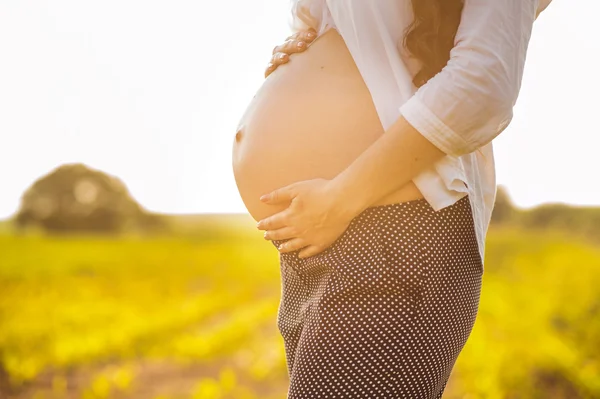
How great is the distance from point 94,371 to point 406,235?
10.9ft

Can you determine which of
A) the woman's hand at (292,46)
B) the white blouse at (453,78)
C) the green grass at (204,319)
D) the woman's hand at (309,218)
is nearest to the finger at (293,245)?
the woman's hand at (309,218)

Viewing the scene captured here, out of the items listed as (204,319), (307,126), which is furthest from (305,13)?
(204,319)

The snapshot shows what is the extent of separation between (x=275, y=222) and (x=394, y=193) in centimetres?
18

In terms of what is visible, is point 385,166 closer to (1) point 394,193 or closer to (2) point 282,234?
(1) point 394,193

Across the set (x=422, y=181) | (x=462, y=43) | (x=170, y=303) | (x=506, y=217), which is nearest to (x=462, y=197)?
(x=422, y=181)

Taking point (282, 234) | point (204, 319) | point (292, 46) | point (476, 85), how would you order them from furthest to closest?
1. point (204, 319)
2. point (292, 46)
3. point (282, 234)
4. point (476, 85)

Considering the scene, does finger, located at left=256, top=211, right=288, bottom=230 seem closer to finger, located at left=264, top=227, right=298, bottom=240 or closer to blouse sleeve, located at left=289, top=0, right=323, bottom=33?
finger, located at left=264, top=227, right=298, bottom=240

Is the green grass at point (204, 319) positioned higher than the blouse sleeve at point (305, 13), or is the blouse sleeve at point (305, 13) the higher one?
the blouse sleeve at point (305, 13)

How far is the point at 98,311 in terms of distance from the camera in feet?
14.5

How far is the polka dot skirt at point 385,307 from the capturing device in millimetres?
772

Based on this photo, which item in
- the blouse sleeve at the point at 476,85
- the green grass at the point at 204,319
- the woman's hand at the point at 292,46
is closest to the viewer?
the blouse sleeve at the point at 476,85

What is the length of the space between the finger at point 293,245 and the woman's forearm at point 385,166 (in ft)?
0.27

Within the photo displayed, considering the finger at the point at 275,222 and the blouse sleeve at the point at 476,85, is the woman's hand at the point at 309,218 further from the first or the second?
the blouse sleeve at the point at 476,85

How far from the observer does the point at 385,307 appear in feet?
2.54
